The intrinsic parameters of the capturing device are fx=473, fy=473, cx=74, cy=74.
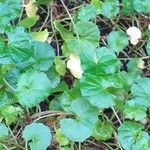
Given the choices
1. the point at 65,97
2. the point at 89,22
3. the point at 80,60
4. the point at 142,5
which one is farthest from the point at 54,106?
the point at 142,5

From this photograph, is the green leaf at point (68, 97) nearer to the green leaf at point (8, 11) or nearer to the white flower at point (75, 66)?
the white flower at point (75, 66)

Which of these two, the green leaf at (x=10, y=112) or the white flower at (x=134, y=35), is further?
the white flower at (x=134, y=35)

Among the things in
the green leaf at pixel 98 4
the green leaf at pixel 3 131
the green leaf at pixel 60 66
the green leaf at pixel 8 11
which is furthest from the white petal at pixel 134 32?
the green leaf at pixel 3 131

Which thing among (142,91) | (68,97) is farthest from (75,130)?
(142,91)

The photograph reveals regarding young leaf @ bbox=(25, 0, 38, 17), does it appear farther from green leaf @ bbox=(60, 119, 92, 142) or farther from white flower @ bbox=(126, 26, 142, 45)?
green leaf @ bbox=(60, 119, 92, 142)

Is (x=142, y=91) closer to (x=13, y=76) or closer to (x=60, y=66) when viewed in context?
(x=60, y=66)

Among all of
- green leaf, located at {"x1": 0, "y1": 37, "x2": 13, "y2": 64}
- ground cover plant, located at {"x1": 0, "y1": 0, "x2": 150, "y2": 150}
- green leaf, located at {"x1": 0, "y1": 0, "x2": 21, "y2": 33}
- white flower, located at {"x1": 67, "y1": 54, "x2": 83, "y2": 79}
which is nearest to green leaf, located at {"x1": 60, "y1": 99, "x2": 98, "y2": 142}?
ground cover plant, located at {"x1": 0, "y1": 0, "x2": 150, "y2": 150}

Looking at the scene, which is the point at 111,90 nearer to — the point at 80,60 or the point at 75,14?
the point at 80,60
